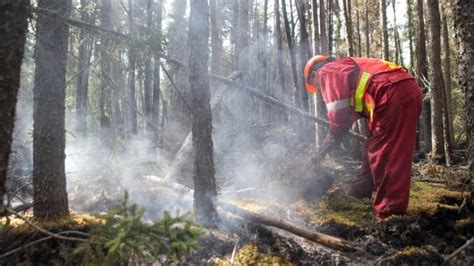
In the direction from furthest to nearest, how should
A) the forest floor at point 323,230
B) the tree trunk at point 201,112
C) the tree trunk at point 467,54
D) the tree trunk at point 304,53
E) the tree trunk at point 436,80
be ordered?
the tree trunk at point 304,53 < the tree trunk at point 436,80 < the tree trunk at point 467,54 < the tree trunk at point 201,112 < the forest floor at point 323,230

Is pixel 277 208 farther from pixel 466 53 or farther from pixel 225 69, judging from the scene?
pixel 225 69

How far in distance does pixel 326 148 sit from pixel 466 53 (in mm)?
1867

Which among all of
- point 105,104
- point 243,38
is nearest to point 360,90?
point 105,104

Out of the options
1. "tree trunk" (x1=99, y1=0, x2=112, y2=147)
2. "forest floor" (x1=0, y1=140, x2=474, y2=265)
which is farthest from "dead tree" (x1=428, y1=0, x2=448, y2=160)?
"tree trunk" (x1=99, y1=0, x2=112, y2=147)

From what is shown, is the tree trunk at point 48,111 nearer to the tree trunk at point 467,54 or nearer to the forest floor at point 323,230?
the forest floor at point 323,230

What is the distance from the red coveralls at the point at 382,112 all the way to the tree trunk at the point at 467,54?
526 millimetres

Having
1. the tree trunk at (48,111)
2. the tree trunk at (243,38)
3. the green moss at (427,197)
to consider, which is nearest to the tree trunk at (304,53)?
the tree trunk at (243,38)

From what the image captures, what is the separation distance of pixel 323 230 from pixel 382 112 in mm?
1468

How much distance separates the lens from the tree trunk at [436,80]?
7.78 metres

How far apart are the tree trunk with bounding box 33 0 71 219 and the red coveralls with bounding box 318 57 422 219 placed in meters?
2.96

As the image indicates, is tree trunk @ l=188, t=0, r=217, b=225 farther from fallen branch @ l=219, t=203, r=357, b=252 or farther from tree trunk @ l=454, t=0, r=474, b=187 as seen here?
tree trunk @ l=454, t=0, r=474, b=187

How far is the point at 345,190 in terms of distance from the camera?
5031mm

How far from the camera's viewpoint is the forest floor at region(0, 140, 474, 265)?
3.20 metres

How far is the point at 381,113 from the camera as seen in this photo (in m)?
3.87
